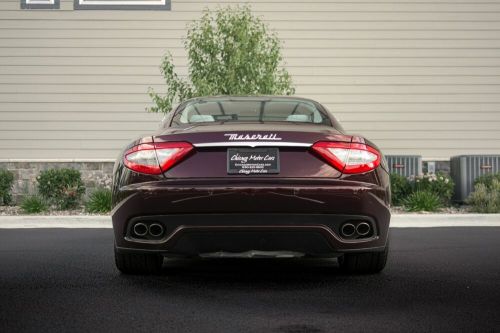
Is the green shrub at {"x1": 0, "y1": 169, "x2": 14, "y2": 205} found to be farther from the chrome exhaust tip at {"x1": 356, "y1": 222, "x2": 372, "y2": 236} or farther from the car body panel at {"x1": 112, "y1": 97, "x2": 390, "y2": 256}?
the chrome exhaust tip at {"x1": 356, "y1": 222, "x2": 372, "y2": 236}

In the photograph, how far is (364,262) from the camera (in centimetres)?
630

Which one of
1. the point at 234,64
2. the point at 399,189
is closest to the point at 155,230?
the point at 234,64

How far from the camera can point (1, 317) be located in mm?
4750

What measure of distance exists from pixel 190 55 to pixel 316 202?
10.8 metres

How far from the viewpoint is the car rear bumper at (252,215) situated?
5.39 meters

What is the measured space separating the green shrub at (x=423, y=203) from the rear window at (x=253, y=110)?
27.2 ft

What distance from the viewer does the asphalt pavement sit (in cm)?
454

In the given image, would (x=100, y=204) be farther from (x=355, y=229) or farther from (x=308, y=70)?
(x=355, y=229)

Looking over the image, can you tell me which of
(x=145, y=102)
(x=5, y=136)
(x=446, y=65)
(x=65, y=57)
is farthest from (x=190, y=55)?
(x=446, y=65)

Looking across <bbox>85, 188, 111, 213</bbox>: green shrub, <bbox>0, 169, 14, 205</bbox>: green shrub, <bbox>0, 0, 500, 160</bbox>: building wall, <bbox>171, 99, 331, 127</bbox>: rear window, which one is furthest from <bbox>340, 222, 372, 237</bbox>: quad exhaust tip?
<bbox>0, 0, 500, 160</bbox>: building wall

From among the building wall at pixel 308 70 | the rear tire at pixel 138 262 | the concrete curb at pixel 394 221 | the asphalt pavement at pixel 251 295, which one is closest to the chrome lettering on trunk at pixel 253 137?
the asphalt pavement at pixel 251 295

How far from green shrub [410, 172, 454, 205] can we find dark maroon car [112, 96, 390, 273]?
10.4 metres

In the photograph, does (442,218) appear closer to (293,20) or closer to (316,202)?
(293,20)

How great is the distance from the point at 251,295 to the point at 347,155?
4.01 ft
